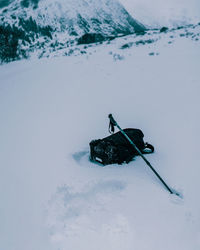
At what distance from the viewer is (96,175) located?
8.87 ft

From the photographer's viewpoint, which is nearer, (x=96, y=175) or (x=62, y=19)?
(x=96, y=175)

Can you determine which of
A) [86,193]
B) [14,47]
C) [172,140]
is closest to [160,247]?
[86,193]

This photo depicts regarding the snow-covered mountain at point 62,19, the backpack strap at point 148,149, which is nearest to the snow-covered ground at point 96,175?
the backpack strap at point 148,149

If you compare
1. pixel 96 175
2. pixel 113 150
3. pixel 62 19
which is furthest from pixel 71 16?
pixel 96 175

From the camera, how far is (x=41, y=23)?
49062mm

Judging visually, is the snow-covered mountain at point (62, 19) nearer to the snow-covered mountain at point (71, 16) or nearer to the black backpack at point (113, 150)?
the snow-covered mountain at point (71, 16)

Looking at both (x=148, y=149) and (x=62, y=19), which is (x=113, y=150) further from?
(x=62, y=19)

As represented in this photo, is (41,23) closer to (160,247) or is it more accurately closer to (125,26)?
(125,26)

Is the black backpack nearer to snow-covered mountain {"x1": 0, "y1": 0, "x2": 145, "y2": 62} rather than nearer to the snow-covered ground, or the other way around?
the snow-covered ground

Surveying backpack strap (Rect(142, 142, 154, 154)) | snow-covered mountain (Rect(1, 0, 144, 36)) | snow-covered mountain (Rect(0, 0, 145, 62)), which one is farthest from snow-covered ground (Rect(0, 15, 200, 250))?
snow-covered mountain (Rect(1, 0, 144, 36))

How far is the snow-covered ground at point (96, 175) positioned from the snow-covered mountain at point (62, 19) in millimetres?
39720

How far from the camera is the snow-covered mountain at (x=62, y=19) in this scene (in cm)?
4503

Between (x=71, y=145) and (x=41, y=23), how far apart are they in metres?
53.7

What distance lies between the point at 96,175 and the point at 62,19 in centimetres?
5765
